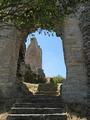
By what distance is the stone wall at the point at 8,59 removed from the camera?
12516 millimetres

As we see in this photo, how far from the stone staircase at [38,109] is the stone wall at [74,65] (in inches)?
21.7

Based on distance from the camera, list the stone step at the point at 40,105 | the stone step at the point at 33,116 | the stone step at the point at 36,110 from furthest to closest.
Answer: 1. the stone step at the point at 40,105
2. the stone step at the point at 36,110
3. the stone step at the point at 33,116

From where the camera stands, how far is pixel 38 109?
410 inches

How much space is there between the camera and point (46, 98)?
1187 cm

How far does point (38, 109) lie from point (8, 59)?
129 inches

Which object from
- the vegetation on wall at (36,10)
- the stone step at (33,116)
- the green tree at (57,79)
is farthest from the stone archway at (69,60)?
the green tree at (57,79)

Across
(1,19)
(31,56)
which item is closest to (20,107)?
(1,19)

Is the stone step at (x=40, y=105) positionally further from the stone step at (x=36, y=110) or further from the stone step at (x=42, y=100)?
the stone step at (x=36, y=110)

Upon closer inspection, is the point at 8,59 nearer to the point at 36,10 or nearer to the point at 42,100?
the point at 42,100

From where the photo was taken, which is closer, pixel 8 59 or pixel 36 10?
pixel 36 10

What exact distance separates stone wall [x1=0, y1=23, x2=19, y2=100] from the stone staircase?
920 mm

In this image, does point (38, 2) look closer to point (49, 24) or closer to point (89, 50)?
point (49, 24)

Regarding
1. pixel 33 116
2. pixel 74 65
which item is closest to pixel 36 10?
pixel 33 116

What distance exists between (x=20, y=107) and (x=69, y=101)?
1.95 metres
